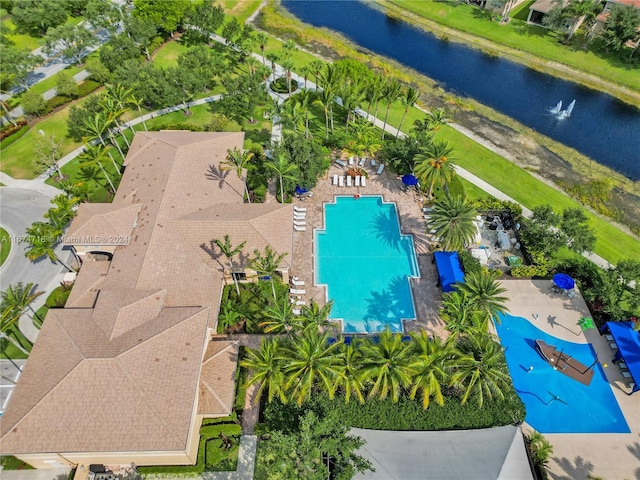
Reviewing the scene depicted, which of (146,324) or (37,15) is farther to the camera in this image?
(37,15)

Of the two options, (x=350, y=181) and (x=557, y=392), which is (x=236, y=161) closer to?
(x=350, y=181)

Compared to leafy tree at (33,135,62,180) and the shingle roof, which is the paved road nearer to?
leafy tree at (33,135,62,180)

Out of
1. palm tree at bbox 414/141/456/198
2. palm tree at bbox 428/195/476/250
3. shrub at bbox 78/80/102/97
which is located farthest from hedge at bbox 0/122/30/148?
palm tree at bbox 428/195/476/250

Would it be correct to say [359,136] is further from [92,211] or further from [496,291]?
[92,211]

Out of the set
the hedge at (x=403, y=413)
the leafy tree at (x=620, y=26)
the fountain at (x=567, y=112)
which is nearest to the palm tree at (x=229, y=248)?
the hedge at (x=403, y=413)

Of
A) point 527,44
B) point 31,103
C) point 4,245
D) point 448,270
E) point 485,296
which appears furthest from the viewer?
point 527,44

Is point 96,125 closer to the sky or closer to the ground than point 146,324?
closer to the sky

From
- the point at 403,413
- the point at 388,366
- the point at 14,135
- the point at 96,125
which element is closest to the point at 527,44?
the point at 388,366
